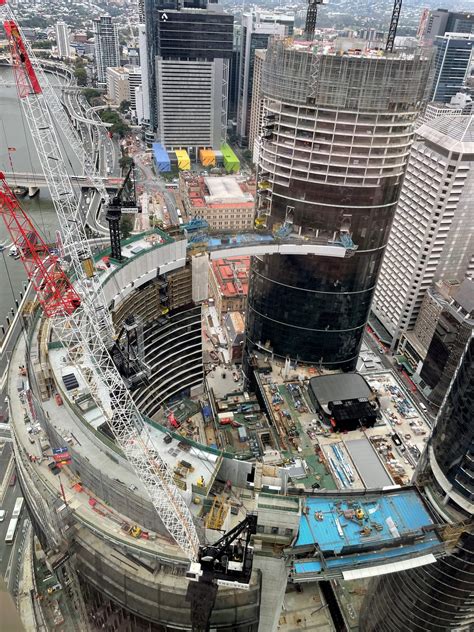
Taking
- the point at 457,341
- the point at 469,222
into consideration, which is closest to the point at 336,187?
the point at 457,341

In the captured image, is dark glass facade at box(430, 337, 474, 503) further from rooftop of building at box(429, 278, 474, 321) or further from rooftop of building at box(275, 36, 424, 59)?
rooftop of building at box(429, 278, 474, 321)

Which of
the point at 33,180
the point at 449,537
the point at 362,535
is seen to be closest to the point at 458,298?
the point at 449,537

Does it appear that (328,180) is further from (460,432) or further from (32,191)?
(32,191)

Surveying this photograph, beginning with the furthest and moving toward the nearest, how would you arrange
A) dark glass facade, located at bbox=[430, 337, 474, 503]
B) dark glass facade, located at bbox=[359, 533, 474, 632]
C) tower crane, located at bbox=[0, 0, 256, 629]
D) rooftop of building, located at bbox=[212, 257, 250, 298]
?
1. rooftop of building, located at bbox=[212, 257, 250, 298]
2. dark glass facade, located at bbox=[359, 533, 474, 632]
3. tower crane, located at bbox=[0, 0, 256, 629]
4. dark glass facade, located at bbox=[430, 337, 474, 503]

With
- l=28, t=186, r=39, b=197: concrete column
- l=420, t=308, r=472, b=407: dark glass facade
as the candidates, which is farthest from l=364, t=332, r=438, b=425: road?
l=28, t=186, r=39, b=197: concrete column

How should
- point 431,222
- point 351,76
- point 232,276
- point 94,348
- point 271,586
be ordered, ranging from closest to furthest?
1. point 271,586
2. point 94,348
3. point 351,76
4. point 431,222
5. point 232,276

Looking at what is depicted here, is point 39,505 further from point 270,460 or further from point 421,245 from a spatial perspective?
point 421,245
